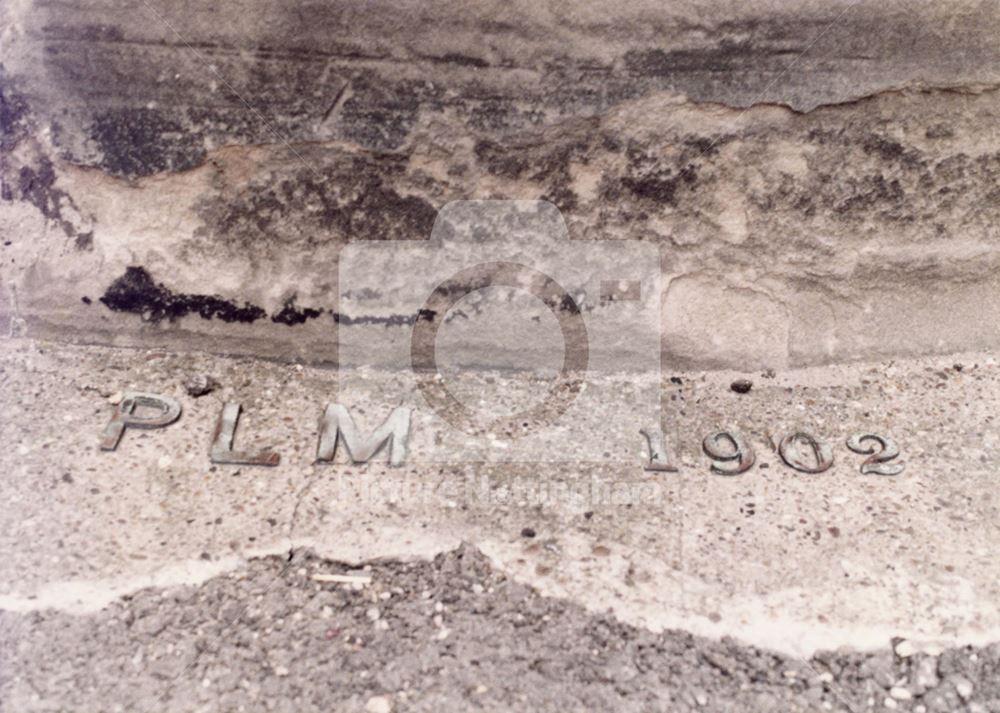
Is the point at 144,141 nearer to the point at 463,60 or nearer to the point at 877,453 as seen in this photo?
the point at 463,60

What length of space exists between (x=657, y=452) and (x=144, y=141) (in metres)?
1.32

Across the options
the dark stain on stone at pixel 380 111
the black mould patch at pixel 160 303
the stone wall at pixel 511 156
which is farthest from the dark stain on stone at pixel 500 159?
the black mould patch at pixel 160 303

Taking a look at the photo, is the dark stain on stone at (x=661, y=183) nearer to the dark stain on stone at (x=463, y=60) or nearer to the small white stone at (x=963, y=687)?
the dark stain on stone at (x=463, y=60)

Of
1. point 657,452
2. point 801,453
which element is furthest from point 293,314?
point 801,453

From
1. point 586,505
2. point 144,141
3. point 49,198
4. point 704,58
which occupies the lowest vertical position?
point 586,505

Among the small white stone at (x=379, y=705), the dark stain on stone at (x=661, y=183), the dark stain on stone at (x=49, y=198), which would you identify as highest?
the dark stain on stone at (x=661, y=183)

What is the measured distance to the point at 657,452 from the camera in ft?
7.04

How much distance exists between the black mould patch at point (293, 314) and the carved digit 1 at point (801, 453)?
43.2 inches

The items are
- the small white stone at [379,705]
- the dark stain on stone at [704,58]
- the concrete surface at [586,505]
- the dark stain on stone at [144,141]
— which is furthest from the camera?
the dark stain on stone at [144,141]

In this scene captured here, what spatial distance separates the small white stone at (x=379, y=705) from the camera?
161 cm

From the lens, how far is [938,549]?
192 centimetres

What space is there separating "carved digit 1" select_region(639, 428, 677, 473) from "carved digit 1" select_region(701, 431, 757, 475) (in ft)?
0.29

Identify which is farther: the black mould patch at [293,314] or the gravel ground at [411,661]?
the black mould patch at [293,314]

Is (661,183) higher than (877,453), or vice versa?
(661,183)
